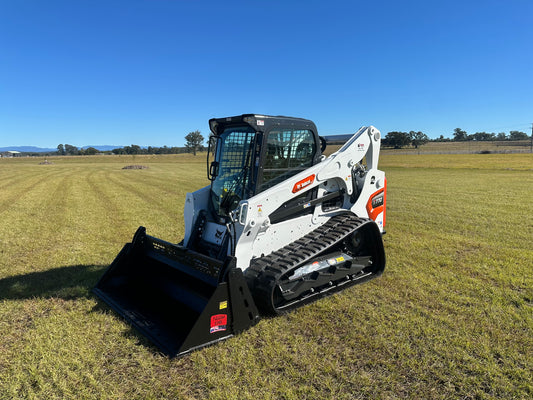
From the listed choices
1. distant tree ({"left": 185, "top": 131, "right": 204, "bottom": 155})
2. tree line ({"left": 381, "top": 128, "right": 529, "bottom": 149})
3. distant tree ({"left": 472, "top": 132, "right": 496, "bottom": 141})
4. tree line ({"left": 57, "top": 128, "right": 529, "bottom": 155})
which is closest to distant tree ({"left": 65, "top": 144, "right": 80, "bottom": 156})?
tree line ({"left": 57, "top": 128, "right": 529, "bottom": 155})

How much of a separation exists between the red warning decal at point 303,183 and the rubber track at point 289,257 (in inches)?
30.5

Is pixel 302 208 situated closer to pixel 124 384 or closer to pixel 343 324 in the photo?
pixel 343 324

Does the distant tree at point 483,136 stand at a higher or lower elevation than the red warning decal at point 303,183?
higher

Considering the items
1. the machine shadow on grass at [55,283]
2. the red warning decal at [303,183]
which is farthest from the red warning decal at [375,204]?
the machine shadow on grass at [55,283]

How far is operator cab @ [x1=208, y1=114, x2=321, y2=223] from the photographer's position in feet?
15.8

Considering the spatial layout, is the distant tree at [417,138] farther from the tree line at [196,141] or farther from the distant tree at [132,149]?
the distant tree at [132,149]

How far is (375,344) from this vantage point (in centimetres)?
385

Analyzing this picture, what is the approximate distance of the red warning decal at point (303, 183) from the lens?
4964 mm

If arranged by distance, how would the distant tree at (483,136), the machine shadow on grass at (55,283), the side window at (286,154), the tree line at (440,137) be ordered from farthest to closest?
the distant tree at (483,136)
the tree line at (440,137)
the machine shadow on grass at (55,283)
the side window at (286,154)

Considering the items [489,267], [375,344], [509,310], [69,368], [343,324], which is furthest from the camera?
[489,267]

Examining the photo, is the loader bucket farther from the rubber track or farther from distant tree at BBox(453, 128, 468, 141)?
distant tree at BBox(453, 128, 468, 141)

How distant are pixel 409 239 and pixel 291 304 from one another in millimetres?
4814

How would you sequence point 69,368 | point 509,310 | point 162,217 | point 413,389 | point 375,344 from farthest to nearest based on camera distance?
point 162,217
point 509,310
point 375,344
point 69,368
point 413,389

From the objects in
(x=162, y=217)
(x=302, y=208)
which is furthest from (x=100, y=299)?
(x=162, y=217)
